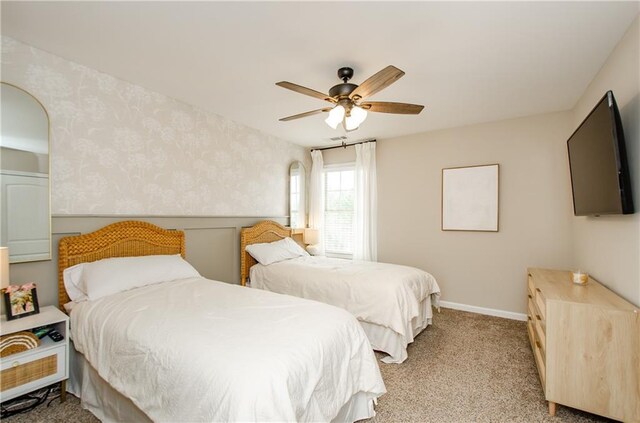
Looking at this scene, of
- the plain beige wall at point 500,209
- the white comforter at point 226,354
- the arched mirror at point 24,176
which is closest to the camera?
the white comforter at point 226,354

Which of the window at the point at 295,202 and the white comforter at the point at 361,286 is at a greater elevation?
the window at the point at 295,202

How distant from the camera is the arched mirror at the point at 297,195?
4.77 metres

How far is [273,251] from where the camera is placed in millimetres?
3785

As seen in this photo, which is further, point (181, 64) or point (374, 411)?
point (181, 64)

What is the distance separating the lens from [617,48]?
2088mm

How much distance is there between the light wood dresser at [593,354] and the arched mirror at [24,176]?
364cm

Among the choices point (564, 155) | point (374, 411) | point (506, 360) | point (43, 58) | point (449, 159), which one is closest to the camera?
point (374, 411)

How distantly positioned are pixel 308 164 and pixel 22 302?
3.97m

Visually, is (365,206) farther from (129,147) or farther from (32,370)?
(32,370)

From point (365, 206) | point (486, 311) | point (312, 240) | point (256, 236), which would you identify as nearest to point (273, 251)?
point (256, 236)

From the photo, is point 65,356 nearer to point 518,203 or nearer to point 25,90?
point 25,90

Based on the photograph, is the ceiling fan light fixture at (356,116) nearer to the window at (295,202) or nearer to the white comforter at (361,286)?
the white comforter at (361,286)

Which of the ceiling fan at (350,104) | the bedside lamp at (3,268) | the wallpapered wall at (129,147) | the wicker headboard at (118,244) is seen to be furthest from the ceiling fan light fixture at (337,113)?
the bedside lamp at (3,268)

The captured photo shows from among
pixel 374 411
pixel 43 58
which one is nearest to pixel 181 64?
pixel 43 58
